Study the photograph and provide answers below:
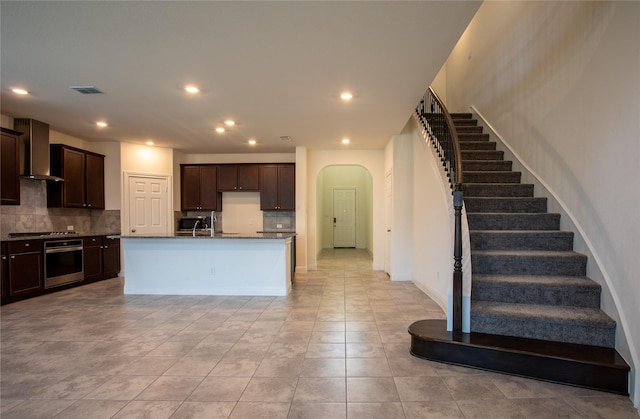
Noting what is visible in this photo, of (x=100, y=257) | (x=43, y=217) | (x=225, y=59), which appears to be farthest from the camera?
(x=100, y=257)

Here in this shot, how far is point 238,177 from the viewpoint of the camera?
25.1ft

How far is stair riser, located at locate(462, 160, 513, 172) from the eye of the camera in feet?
15.3

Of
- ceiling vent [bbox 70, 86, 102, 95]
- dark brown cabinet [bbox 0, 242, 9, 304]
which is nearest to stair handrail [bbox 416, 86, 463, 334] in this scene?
ceiling vent [bbox 70, 86, 102, 95]

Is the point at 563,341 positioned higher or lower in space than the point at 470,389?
higher

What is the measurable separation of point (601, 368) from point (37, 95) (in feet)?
20.7

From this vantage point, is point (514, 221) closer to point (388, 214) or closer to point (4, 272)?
point (388, 214)

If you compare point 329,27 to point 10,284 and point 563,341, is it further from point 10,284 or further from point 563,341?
point 10,284

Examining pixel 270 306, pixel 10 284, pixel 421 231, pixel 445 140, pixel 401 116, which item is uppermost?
pixel 401 116

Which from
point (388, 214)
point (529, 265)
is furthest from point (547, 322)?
point (388, 214)

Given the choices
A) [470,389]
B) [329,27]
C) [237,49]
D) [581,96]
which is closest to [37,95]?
[237,49]

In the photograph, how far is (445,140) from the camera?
4.56 meters

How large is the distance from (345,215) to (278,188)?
17.0ft

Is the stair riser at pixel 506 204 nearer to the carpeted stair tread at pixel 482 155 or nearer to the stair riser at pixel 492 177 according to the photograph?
the stair riser at pixel 492 177

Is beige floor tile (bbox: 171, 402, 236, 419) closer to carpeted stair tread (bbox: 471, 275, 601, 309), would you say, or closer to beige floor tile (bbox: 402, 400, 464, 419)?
beige floor tile (bbox: 402, 400, 464, 419)
